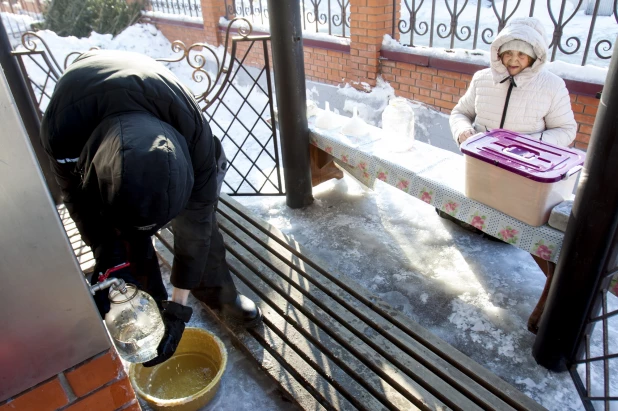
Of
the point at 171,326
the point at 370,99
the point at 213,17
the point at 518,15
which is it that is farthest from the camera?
the point at 518,15

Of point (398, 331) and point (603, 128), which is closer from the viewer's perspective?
point (603, 128)

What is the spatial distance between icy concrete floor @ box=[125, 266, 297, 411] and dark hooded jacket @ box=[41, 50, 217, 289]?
70cm

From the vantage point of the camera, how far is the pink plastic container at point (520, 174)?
6.57 ft

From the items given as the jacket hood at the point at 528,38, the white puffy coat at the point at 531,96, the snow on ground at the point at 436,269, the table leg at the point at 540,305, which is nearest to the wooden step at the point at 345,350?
the snow on ground at the point at 436,269

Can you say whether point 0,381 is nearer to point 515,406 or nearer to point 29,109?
point 515,406

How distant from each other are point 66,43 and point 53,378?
948 cm

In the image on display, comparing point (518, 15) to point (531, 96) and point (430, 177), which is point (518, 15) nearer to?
point (531, 96)

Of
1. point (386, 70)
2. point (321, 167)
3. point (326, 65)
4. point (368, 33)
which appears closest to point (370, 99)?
point (386, 70)

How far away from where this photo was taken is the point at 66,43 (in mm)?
8508

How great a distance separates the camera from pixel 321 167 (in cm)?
372

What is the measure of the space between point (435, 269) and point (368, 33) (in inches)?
120

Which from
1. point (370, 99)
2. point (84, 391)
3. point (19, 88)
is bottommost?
point (370, 99)

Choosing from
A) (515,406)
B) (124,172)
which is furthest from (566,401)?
(124,172)

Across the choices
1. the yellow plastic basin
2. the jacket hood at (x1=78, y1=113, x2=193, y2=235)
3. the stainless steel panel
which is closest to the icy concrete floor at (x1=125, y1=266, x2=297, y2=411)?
the yellow plastic basin
